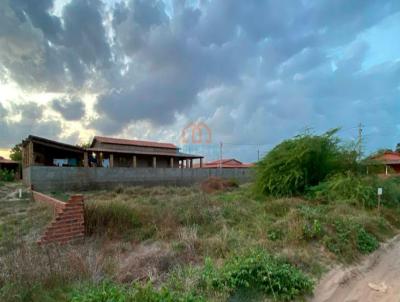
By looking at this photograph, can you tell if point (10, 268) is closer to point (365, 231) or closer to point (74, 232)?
point (74, 232)

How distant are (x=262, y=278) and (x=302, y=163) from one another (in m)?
8.27

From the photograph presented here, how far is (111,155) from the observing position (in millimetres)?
23844

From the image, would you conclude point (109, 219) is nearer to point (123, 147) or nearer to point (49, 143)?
point (49, 143)

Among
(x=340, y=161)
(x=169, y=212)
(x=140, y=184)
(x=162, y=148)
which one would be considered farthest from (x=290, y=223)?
(x=162, y=148)

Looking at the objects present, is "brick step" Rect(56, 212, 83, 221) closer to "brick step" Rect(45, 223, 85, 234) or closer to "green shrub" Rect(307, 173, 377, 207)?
"brick step" Rect(45, 223, 85, 234)

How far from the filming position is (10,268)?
353 centimetres

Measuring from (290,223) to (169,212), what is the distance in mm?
3202

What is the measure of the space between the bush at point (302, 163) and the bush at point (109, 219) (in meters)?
6.39

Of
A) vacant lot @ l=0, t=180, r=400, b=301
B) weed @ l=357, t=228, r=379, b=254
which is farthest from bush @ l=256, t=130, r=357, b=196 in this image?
weed @ l=357, t=228, r=379, b=254

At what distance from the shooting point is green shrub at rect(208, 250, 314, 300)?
11.7 feet

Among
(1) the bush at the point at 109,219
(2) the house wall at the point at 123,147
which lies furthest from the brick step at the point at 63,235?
(2) the house wall at the point at 123,147

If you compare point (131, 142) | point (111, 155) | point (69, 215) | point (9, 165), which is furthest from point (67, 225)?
point (9, 165)

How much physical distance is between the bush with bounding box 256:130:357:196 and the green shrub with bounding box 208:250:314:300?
745 centimetres

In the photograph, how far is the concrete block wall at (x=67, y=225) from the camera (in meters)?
5.65
